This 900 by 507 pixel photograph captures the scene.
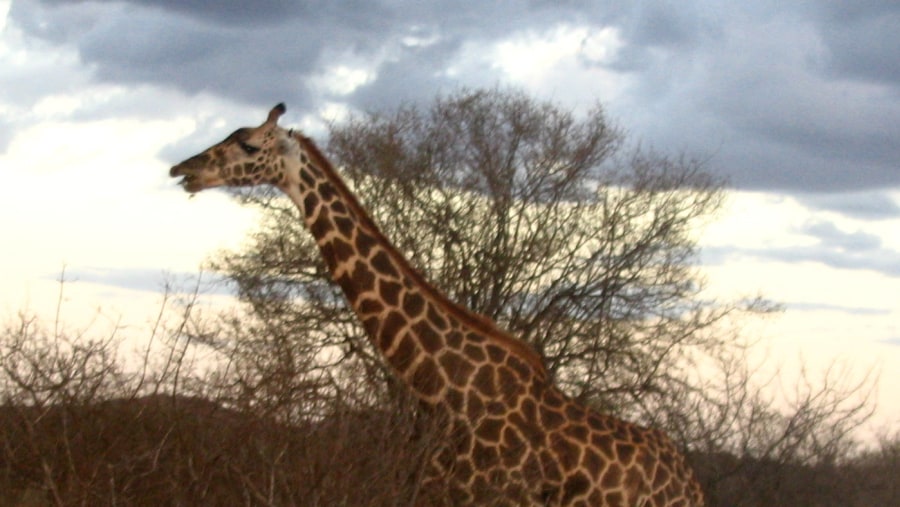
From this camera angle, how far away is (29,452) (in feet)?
30.5

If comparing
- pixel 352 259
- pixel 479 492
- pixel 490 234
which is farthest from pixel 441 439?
pixel 490 234

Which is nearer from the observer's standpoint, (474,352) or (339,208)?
(474,352)

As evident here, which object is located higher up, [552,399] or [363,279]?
[363,279]

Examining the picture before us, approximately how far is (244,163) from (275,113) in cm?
54

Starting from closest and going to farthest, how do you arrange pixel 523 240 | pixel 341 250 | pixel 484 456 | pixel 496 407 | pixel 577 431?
pixel 484 456, pixel 496 407, pixel 577 431, pixel 341 250, pixel 523 240

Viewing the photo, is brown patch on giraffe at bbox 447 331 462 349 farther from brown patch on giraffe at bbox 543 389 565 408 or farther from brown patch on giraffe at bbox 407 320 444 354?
brown patch on giraffe at bbox 543 389 565 408

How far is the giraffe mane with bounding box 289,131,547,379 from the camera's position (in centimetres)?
1026

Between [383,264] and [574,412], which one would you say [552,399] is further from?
[383,264]

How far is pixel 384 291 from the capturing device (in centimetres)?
1021

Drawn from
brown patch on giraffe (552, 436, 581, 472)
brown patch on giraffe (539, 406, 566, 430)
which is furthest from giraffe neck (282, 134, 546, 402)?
brown patch on giraffe (552, 436, 581, 472)

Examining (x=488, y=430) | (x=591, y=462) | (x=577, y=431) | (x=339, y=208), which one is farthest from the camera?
(x=339, y=208)

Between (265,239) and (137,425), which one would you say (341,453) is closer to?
(137,425)

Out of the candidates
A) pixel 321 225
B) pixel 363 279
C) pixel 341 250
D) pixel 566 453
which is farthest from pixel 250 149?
pixel 566 453

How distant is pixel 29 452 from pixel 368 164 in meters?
15.5
